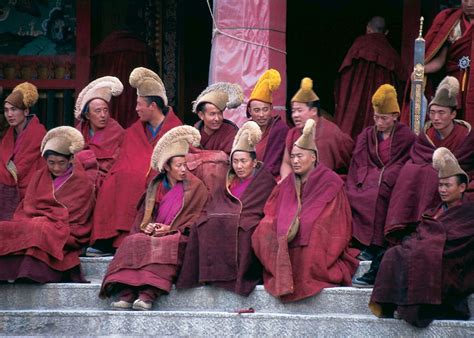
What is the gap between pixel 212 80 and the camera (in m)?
12.2

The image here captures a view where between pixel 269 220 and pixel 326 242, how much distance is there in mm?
402

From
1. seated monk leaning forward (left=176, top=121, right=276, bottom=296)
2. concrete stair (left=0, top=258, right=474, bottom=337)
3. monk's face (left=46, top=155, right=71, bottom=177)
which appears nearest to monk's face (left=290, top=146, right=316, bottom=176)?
seated monk leaning forward (left=176, top=121, right=276, bottom=296)

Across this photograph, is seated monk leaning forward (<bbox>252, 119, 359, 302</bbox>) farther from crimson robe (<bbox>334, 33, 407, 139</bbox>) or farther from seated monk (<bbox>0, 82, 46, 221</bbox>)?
crimson robe (<bbox>334, 33, 407, 139</bbox>)

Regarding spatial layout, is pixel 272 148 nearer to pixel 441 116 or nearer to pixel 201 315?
pixel 441 116

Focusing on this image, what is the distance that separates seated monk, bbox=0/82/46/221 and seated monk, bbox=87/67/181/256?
25.1 inches

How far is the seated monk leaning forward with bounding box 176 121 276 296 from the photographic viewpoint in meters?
10.4

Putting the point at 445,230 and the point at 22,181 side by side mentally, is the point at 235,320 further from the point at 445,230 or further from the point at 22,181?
the point at 22,181

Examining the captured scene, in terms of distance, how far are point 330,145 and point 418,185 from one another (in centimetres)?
94

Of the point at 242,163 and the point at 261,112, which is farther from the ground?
the point at 261,112

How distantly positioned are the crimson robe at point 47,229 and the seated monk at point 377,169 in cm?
185

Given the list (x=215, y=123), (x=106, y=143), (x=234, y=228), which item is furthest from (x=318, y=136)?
(x=106, y=143)

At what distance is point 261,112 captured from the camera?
11.4 meters

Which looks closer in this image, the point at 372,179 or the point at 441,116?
the point at 441,116

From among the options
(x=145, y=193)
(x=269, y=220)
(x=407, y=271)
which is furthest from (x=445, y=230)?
(x=145, y=193)
